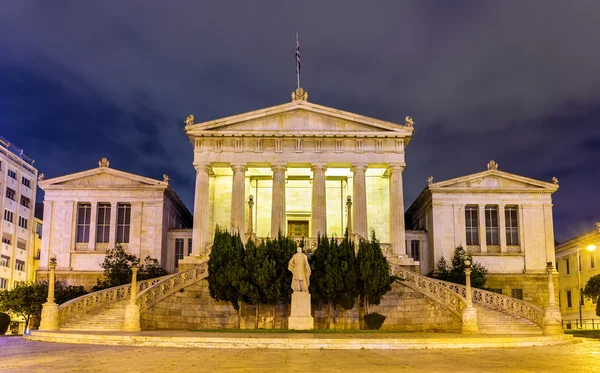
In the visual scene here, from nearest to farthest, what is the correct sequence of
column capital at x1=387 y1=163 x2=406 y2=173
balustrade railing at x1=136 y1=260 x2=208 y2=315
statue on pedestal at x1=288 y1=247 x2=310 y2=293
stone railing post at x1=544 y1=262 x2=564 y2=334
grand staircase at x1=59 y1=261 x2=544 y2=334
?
statue on pedestal at x1=288 y1=247 x2=310 y2=293 < stone railing post at x1=544 y1=262 x2=564 y2=334 < grand staircase at x1=59 y1=261 x2=544 y2=334 < balustrade railing at x1=136 y1=260 x2=208 y2=315 < column capital at x1=387 y1=163 x2=406 y2=173

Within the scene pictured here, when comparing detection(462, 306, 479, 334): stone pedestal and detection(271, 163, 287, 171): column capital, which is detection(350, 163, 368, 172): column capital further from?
detection(462, 306, 479, 334): stone pedestal

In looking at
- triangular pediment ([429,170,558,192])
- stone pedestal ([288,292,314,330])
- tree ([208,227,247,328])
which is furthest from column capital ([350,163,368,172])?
stone pedestal ([288,292,314,330])

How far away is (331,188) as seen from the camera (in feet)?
189

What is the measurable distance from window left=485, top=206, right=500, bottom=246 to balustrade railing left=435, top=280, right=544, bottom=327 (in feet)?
62.8

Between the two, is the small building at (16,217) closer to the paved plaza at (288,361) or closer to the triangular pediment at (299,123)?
the triangular pediment at (299,123)

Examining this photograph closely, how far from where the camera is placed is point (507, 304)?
35.4m

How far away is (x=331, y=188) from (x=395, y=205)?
8125 mm

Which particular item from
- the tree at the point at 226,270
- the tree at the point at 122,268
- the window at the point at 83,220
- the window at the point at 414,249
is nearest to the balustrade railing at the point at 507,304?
the tree at the point at 226,270

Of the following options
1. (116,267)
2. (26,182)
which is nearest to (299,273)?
(116,267)

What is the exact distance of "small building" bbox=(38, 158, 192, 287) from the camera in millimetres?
54500

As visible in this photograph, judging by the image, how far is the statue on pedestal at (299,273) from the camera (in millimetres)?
31125

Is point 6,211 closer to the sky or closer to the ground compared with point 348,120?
closer to the ground

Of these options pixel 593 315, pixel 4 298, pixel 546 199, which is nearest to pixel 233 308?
pixel 4 298

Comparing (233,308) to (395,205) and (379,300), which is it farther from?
(395,205)
